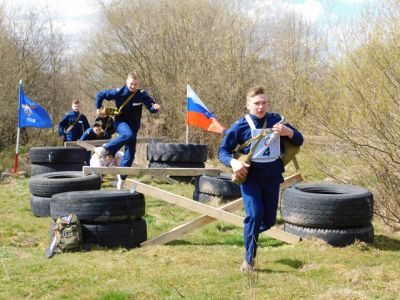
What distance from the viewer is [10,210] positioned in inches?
350

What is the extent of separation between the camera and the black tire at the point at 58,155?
36.5 feet

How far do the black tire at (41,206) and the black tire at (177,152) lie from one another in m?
3.89

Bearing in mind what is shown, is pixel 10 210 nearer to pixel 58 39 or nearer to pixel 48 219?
pixel 48 219

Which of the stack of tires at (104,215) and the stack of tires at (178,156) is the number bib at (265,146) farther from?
the stack of tires at (178,156)

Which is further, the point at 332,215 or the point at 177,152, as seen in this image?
the point at 177,152

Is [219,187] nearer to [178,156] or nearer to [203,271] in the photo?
[178,156]

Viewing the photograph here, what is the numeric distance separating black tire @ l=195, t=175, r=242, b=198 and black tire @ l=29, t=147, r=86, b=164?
11.1 feet

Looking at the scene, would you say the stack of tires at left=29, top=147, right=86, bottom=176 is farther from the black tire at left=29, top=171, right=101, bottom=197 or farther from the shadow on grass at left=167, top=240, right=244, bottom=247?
the shadow on grass at left=167, top=240, right=244, bottom=247

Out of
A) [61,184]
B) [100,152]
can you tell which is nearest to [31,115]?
[100,152]

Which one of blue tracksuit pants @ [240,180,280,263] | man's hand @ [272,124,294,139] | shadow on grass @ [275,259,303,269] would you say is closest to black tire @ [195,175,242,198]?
shadow on grass @ [275,259,303,269]

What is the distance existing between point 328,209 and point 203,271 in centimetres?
A: 181

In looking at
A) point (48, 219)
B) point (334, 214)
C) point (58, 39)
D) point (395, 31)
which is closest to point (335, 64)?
point (395, 31)

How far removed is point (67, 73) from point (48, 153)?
14.2 meters

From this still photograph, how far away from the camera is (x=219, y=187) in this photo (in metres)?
8.79
